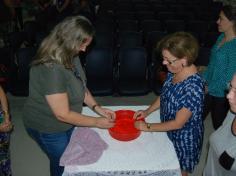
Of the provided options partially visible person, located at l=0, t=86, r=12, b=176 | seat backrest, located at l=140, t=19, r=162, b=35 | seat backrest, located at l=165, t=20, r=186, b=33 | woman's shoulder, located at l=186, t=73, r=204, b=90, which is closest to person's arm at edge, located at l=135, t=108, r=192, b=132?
woman's shoulder, located at l=186, t=73, r=204, b=90

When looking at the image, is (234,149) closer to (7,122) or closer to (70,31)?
(70,31)

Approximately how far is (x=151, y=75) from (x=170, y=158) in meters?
2.75

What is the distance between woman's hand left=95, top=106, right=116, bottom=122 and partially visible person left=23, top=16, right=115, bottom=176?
0.19ft

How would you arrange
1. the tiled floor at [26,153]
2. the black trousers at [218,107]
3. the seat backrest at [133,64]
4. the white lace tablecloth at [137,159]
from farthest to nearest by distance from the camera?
the seat backrest at [133,64], the tiled floor at [26,153], the black trousers at [218,107], the white lace tablecloth at [137,159]

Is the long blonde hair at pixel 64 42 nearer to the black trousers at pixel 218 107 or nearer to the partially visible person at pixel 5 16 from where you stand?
the black trousers at pixel 218 107

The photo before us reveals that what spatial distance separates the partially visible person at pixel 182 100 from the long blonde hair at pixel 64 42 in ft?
1.99

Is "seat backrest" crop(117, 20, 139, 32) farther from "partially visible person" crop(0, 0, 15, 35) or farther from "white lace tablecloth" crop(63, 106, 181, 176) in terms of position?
"white lace tablecloth" crop(63, 106, 181, 176)

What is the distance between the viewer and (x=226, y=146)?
Answer: 1.93 m

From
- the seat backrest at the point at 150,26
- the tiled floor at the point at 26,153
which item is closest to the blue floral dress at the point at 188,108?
the tiled floor at the point at 26,153

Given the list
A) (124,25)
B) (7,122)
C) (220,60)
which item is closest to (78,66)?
(7,122)

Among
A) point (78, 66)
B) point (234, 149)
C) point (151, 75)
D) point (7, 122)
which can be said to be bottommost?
point (151, 75)

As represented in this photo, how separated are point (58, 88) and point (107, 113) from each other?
1.93ft

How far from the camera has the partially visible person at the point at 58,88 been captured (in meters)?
2.10

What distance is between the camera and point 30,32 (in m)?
6.03
